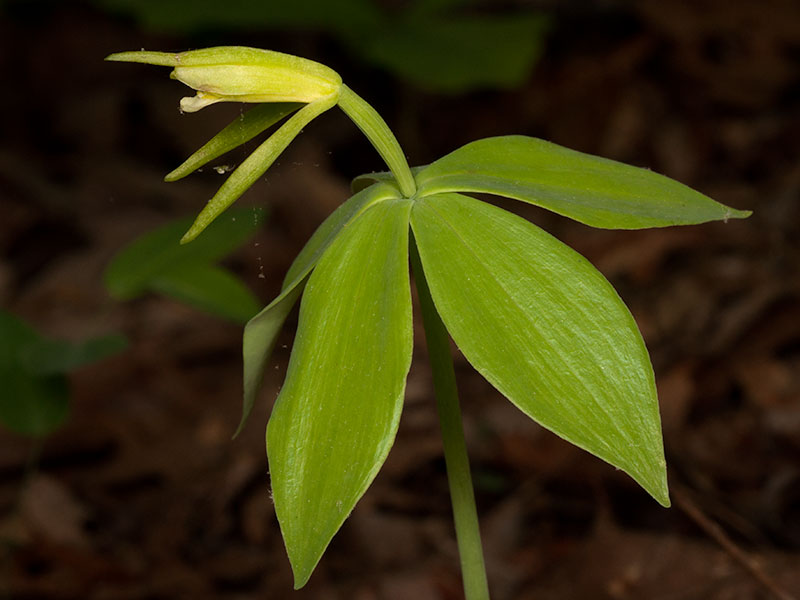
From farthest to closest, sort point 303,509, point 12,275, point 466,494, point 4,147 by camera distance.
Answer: point 4,147 < point 12,275 < point 466,494 < point 303,509

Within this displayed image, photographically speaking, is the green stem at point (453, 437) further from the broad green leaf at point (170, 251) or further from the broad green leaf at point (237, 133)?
the broad green leaf at point (170, 251)

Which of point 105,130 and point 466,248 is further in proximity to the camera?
point 105,130

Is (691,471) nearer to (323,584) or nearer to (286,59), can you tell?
(323,584)

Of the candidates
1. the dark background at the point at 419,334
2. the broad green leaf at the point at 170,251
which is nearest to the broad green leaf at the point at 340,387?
the dark background at the point at 419,334

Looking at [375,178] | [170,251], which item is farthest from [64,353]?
[375,178]

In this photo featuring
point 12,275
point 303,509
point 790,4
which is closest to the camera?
point 303,509

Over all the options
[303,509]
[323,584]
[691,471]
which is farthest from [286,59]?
[691,471]

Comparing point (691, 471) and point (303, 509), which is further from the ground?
point (303, 509)

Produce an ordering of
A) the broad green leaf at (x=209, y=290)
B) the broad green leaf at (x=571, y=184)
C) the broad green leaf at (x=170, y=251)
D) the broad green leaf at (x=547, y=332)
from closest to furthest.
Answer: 1. the broad green leaf at (x=547, y=332)
2. the broad green leaf at (x=571, y=184)
3. the broad green leaf at (x=170, y=251)
4. the broad green leaf at (x=209, y=290)
